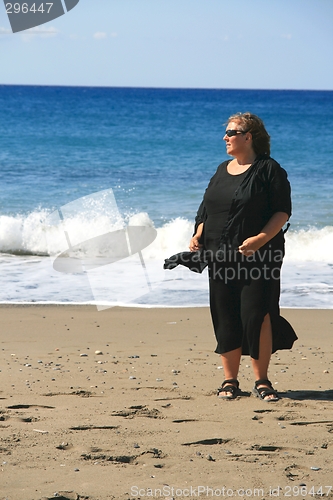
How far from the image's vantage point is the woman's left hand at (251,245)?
3.86 meters

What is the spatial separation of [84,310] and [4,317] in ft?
2.78

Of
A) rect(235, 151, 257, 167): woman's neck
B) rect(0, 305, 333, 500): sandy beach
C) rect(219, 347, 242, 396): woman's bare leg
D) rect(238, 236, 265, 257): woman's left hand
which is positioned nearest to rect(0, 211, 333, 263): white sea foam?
rect(0, 305, 333, 500): sandy beach

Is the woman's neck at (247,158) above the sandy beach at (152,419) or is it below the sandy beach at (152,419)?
above

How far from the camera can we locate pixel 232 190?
3961mm

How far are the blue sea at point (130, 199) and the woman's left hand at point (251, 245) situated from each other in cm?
355

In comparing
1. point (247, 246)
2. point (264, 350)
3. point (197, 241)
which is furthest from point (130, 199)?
point (247, 246)

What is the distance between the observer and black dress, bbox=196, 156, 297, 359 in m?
3.90

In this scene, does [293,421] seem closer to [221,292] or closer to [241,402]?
[241,402]

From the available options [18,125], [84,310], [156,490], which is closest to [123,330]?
[84,310]

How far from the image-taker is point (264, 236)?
3.86 meters

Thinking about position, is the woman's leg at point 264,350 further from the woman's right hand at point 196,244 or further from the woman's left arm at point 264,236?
the woman's right hand at point 196,244

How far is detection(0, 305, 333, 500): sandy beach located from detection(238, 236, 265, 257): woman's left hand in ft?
3.02

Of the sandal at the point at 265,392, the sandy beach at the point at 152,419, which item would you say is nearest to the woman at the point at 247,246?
the sandal at the point at 265,392

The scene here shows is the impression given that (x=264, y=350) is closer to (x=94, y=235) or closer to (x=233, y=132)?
(x=233, y=132)
